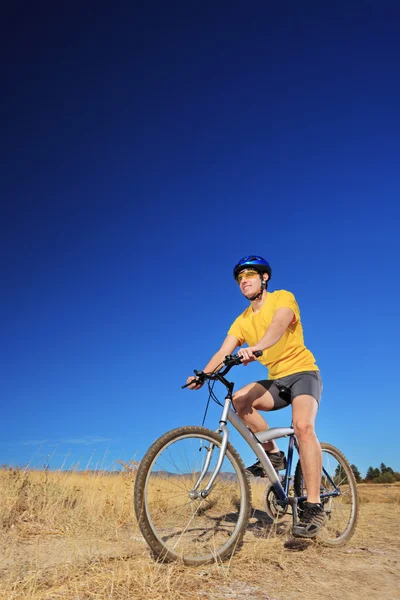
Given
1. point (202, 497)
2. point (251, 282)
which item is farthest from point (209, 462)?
point (251, 282)

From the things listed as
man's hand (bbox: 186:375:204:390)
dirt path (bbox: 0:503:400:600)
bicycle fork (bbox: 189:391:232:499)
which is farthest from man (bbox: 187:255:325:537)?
bicycle fork (bbox: 189:391:232:499)

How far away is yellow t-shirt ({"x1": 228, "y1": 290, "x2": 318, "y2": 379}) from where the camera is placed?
528cm

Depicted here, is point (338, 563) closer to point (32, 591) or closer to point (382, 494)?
point (32, 591)

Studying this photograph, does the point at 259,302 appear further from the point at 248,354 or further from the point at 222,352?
the point at 248,354

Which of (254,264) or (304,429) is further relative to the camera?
(254,264)

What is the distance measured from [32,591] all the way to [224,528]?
6.04ft

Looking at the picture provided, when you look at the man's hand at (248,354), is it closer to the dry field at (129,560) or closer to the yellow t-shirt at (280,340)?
the yellow t-shirt at (280,340)

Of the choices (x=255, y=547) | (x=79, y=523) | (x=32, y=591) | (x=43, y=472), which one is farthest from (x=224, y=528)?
(x=43, y=472)

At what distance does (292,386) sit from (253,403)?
1.48 feet

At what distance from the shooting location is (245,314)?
5602 mm

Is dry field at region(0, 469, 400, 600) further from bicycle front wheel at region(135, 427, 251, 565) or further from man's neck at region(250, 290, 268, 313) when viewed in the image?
man's neck at region(250, 290, 268, 313)

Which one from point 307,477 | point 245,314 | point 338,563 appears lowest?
point 338,563

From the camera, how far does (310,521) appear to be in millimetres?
5043

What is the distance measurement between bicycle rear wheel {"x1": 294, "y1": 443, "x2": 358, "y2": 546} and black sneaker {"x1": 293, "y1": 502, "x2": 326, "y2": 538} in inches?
17.3
